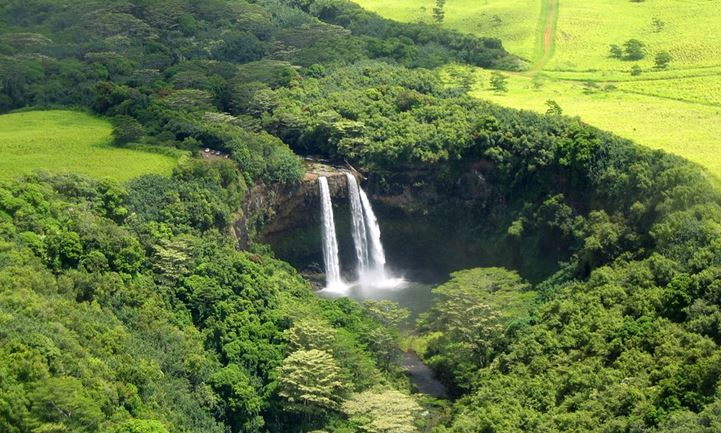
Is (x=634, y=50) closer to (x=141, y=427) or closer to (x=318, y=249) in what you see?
(x=318, y=249)

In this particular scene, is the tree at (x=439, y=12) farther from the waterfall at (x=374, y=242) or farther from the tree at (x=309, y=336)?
the tree at (x=309, y=336)

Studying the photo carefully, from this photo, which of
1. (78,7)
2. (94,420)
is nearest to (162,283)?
(94,420)

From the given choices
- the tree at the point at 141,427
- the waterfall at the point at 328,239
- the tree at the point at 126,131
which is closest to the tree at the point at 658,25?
the waterfall at the point at 328,239

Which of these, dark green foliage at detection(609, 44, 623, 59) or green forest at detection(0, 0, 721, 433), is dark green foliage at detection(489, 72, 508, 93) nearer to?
green forest at detection(0, 0, 721, 433)

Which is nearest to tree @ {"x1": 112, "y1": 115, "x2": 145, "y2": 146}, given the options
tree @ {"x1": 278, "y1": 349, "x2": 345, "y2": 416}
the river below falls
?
the river below falls

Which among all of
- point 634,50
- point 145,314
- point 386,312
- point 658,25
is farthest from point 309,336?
point 658,25
